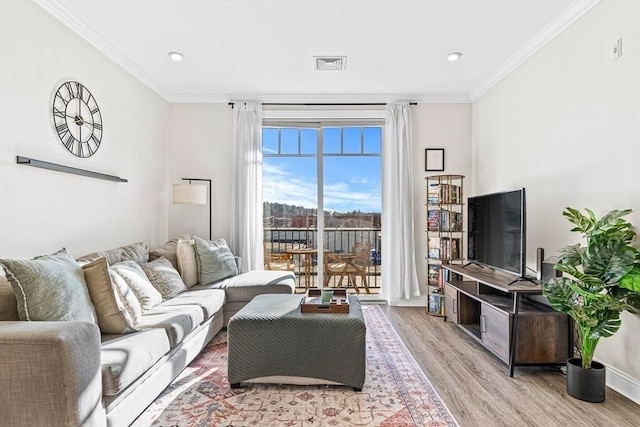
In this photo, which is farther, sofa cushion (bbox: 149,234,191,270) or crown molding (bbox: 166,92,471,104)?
crown molding (bbox: 166,92,471,104)

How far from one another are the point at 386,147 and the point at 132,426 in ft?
13.1

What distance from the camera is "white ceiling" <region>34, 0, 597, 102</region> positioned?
278cm

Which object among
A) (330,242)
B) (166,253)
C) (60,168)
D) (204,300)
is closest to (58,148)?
(60,168)

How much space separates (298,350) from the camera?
2.39m

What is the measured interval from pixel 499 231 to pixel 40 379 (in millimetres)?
3344

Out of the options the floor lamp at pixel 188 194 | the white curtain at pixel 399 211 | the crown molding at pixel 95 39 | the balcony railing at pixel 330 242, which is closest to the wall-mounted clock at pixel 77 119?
the crown molding at pixel 95 39

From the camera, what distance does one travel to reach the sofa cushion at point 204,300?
2998 mm

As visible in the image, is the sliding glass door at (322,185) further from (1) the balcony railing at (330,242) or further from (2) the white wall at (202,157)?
(2) the white wall at (202,157)

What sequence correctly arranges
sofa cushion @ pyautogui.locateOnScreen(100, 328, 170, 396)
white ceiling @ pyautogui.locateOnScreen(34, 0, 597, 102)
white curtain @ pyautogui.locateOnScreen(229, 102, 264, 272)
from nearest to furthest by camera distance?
sofa cushion @ pyautogui.locateOnScreen(100, 328, 170, 396)
white ceiling @ pyautogui.locateOnScreen(34, 0, 597, 102)
white curtain @ pyautogui.locateOnScreen(229, 102, 264, 272)

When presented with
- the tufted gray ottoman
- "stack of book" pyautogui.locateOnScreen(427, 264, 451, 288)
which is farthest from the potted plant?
"stack of book" pyautogui.locateOnScreen(427, 264, 451, 288)

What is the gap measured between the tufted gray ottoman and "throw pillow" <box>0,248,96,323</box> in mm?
893

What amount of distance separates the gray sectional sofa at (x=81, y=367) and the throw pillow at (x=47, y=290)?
0.42 ft

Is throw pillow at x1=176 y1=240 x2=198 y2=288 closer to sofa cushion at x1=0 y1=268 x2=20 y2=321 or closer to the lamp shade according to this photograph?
the lamp shade

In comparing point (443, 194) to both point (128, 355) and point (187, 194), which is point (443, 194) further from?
point (128, 355)
